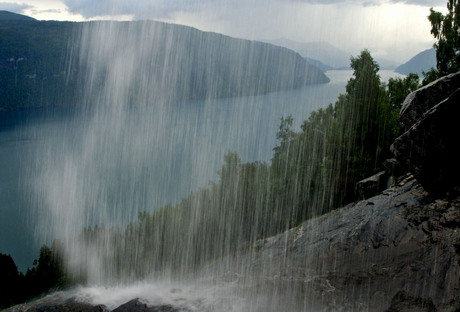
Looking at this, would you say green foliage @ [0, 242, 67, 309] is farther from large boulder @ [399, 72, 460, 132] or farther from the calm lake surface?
large boulder @ [399, 72, 460, 132]

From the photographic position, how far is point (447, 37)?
77.7ft

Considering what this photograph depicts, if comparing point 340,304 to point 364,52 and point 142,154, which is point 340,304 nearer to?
point 364,52

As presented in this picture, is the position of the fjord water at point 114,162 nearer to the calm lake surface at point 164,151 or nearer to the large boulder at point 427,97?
the calm lake surface at point 164,151

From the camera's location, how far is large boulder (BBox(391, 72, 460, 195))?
1063cm

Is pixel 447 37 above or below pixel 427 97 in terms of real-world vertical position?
above

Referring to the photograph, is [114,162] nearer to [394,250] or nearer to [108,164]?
[108,164]

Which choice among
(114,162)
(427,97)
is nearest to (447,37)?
(427,97)

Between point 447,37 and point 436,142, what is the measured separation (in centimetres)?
1717

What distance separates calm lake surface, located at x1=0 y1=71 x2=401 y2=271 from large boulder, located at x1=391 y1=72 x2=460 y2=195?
38426 millimetres

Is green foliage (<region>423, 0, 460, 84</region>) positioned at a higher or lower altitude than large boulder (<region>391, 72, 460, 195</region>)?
higher

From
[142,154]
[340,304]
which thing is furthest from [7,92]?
[340,304]

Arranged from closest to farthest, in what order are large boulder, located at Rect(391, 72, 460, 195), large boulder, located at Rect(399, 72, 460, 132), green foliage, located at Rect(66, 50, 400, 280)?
large boulder, located at Rect(391, 72, 460, 195), large boulder, located at Rect(399, 72, 460, 132), green foliage, located at Rect(66, 50, 400, 280)


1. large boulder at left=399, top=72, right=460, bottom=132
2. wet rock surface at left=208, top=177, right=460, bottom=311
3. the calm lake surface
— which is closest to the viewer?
wet rock surface at left=208, top=177, right=460, bottom=311

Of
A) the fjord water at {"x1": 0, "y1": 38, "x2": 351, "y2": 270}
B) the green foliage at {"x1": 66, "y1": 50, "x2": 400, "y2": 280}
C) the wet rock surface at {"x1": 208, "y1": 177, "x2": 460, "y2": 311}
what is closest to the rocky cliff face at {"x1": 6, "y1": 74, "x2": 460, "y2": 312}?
the wet rock surface at {"x1": 208, "y1": 177, "x2": 460, "y2": 311}
